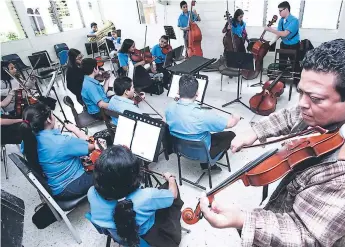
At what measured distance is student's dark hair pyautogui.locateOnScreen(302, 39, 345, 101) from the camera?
2.67 ft

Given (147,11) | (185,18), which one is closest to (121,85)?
(185,18)

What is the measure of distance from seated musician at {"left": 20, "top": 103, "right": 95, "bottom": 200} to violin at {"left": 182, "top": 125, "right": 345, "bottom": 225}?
1502mm

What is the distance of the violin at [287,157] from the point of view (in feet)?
2.76

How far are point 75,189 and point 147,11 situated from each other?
7888 millimetres

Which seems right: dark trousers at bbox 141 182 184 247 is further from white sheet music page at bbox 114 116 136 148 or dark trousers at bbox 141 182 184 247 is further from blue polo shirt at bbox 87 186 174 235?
white sheet music page at bbox 114 116 136 148

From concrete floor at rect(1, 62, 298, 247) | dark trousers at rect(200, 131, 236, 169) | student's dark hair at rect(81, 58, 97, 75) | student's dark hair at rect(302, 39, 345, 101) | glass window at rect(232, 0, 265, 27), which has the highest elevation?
student's dark hair at rect(302, 39, 345, 101)

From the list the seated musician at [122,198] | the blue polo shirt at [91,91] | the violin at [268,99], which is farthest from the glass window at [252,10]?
the seated musician at [122,198]

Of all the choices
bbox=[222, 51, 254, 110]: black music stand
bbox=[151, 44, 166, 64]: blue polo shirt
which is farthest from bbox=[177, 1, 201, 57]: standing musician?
bbox=[222, 51, 254, 110]: black music stand

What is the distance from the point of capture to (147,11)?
8414 mm

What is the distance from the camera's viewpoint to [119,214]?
51.9 inches

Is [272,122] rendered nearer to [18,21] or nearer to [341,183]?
[341,183]

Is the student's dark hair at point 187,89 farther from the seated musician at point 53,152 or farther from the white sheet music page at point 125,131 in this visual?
the seated musician at point 53,152

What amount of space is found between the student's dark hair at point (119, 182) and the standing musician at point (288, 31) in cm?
426

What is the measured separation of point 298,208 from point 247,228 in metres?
0.20
